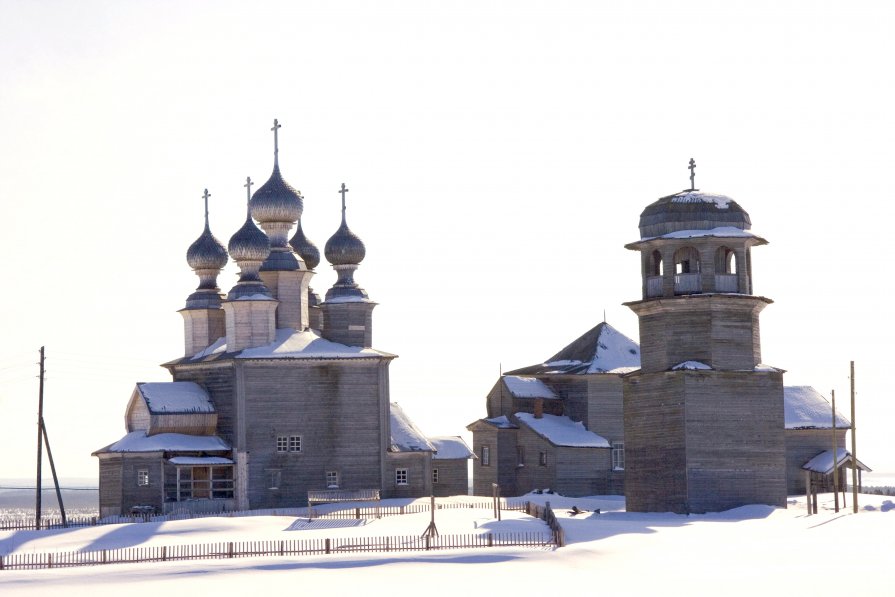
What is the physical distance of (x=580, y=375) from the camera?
79.3m

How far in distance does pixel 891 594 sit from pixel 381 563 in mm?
14185

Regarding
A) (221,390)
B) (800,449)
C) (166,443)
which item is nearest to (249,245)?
(221,390)

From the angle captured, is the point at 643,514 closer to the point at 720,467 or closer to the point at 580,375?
the point at 720,467

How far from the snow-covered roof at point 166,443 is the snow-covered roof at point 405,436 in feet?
25.0

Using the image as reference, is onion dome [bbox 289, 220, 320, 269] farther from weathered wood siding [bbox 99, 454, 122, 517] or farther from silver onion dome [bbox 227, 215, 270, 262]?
weathered wood siding [bbox 99, 454, 122, 517]

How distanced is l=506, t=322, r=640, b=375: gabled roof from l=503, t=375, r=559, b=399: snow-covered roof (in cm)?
66

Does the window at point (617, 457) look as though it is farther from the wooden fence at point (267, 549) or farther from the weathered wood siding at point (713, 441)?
the wooden fence at point (267, 549)

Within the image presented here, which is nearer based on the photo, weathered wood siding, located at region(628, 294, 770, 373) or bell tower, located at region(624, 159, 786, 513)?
bell tower, located at region(624, 159, 786, 513)

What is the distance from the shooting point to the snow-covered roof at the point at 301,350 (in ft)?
230

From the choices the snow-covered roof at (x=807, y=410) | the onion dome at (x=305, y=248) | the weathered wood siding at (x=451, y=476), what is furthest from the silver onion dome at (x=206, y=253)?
the snow-covered roof at (x=807, y=410)

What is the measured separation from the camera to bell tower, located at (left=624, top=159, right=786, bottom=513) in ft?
207

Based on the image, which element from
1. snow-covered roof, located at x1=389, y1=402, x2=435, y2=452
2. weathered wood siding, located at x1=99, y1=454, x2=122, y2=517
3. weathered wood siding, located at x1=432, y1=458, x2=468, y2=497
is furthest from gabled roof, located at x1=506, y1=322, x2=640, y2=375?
weathered wood siding, located at x1=99, y1=454, x2=122, y2=517

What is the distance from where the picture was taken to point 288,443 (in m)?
69.5

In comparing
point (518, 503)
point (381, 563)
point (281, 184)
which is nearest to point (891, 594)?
point (381, 563)
